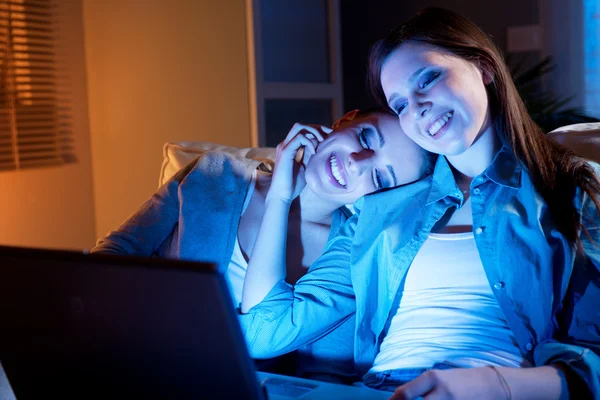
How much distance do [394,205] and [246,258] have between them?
1.40 ft

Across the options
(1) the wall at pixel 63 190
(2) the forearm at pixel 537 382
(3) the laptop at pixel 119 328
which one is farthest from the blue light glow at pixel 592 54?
(3) the laptop at pixel 119 328

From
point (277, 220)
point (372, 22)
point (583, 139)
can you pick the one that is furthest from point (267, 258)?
point (372, 22)

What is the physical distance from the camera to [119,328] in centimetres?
85

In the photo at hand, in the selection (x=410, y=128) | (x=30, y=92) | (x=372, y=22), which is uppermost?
(x=372, y=22)

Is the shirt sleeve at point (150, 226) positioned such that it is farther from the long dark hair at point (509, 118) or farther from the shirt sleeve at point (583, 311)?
the shirt sleeve at point (583, 311)

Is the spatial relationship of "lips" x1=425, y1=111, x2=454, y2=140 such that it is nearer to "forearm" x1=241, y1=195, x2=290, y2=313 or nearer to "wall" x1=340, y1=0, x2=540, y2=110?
"forearm" x1=241, y1=195, x2=290, y2=313

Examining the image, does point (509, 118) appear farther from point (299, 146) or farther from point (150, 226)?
point (150, 226)

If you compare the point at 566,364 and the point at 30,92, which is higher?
the point at 30,92

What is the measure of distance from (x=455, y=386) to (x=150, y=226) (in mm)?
1033

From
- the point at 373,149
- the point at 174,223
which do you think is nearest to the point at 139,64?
the point at 174,223

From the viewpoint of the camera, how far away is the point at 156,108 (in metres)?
3.43

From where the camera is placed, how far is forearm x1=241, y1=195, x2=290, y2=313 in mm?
1690

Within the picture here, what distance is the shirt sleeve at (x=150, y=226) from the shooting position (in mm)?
1848

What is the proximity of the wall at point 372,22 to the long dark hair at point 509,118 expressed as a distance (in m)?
2.70
